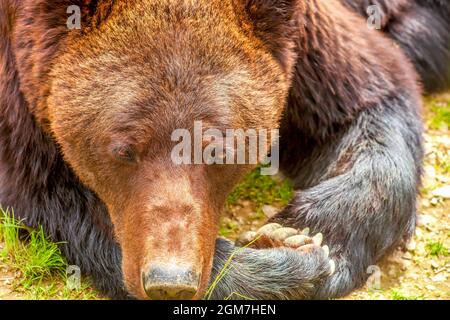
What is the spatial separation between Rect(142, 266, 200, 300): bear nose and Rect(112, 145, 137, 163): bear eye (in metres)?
0.63

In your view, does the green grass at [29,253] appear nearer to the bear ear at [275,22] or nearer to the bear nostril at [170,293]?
the bear nostril at [170,293]

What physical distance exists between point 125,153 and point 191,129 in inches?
14.9

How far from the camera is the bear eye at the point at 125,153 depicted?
190 inches

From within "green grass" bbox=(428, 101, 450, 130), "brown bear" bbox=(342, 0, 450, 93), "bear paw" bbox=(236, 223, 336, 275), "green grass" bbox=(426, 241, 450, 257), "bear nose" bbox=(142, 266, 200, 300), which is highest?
"brown bear" bbox=(342, 0, 450, 93)

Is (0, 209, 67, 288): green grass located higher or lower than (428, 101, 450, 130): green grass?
lower

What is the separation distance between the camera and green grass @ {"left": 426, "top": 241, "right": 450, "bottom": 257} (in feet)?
20.5

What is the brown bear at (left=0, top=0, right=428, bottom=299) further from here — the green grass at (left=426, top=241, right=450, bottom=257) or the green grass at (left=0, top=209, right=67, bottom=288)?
the green grass at (left=426, top=241, right=450, bottom=257)

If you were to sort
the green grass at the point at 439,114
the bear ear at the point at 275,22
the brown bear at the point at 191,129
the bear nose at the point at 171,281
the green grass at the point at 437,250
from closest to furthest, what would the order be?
the bear nose at the point at 171,281, the brown bear at the point at 191,129, the bear ear at the point at 275,22, the green grass at the point at 437,250, the green grass at the point at 439,114

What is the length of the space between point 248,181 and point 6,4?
242 centimetres

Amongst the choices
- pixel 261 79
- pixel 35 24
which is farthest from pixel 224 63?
pixel 35 24

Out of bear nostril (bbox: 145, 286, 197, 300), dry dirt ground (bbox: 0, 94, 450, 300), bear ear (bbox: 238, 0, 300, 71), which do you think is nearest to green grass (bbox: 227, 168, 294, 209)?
dry dirt ground (bbox: 0, 94, 450, 300)

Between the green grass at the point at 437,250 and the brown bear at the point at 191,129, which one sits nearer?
the brown bear at the point at 191,129

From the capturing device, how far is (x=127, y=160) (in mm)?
4863

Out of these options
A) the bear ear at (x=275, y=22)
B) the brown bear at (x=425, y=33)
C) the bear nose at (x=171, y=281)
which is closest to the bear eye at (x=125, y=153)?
the bear nose at (x=171, y=281)
